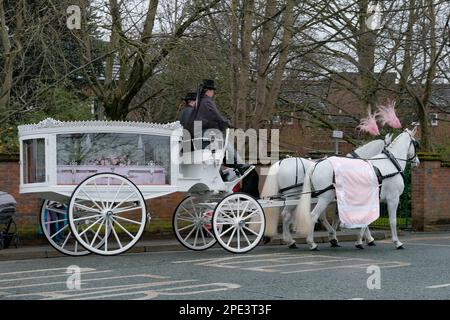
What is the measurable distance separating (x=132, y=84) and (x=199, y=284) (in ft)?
34.2

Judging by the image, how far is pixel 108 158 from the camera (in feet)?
40.6

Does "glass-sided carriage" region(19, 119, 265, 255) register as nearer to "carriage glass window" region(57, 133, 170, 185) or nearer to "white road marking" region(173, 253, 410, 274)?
"carriage glass window" region(57, 133, 170, 185)

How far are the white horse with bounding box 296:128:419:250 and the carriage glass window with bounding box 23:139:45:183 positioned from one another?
4678 mm

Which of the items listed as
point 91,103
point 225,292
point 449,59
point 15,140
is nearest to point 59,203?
point 15,140

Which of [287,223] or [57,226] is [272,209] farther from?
[57,226]

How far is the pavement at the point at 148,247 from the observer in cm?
1328

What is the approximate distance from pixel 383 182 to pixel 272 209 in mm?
2321

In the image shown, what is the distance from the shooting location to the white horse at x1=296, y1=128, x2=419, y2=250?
13570mm

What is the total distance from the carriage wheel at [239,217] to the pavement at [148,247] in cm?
230

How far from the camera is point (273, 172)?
46.9ft

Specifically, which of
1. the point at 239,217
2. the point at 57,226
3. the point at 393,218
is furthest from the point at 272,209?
the point at 57,226

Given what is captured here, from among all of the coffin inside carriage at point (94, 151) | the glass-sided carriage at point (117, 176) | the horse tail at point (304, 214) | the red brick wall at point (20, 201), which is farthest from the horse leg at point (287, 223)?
the red brick wall at point (20, 201)

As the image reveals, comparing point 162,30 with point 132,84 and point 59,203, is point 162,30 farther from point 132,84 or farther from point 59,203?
point 59,203

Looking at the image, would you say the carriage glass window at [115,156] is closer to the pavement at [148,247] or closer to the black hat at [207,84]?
the black hat at [207,84]
